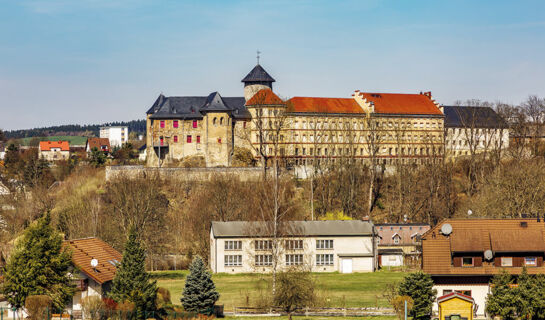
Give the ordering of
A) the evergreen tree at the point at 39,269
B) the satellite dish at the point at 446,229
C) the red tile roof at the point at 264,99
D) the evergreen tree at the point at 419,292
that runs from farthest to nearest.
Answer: the red tile roof at the point at 264,99 → the satellite dish at the point at 446,229 → the evergreen tree at the point at 419,292 → the evergreen tree at the point at 39,269

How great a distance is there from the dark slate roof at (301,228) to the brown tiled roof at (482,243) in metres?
19.6

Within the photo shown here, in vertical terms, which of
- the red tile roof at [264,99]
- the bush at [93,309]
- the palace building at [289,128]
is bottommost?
the bush at [93,309]

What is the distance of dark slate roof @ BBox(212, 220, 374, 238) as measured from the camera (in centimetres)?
6775

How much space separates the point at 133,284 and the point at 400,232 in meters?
39.2

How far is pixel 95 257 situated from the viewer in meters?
47.1

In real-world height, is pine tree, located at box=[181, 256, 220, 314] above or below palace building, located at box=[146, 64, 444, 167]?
below

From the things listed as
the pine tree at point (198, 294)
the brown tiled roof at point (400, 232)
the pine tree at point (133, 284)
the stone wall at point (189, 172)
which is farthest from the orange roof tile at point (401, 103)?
the pine tree at point (133, 284)

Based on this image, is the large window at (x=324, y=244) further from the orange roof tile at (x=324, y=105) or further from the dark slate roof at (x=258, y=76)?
the dark slate roof at (x=258, y=76)

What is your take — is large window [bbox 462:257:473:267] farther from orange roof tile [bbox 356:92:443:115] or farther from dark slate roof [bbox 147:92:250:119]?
orange roof tile [bbox 356:92:443:115]

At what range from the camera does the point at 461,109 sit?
121938mm

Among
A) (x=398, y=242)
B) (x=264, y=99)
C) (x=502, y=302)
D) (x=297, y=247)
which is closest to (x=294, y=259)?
(x=297, y=247)

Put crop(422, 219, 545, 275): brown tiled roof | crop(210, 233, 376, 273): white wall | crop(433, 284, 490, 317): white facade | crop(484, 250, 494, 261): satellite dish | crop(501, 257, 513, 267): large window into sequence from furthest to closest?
crop(210, 233, 376, 273): white wall, crop(501, 257, 513, 267): large window, crop(422, 219, 545, 275): brown tiled roof, crop(484, 250, 494, 261): satellite dish, crop(433, 284, 490, 317): white facade

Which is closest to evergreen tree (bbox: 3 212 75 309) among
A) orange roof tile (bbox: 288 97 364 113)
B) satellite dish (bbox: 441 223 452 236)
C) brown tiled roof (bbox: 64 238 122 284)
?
→ brown tiled roof (bbox: 64 238 122 284)

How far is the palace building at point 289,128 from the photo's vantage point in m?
103
